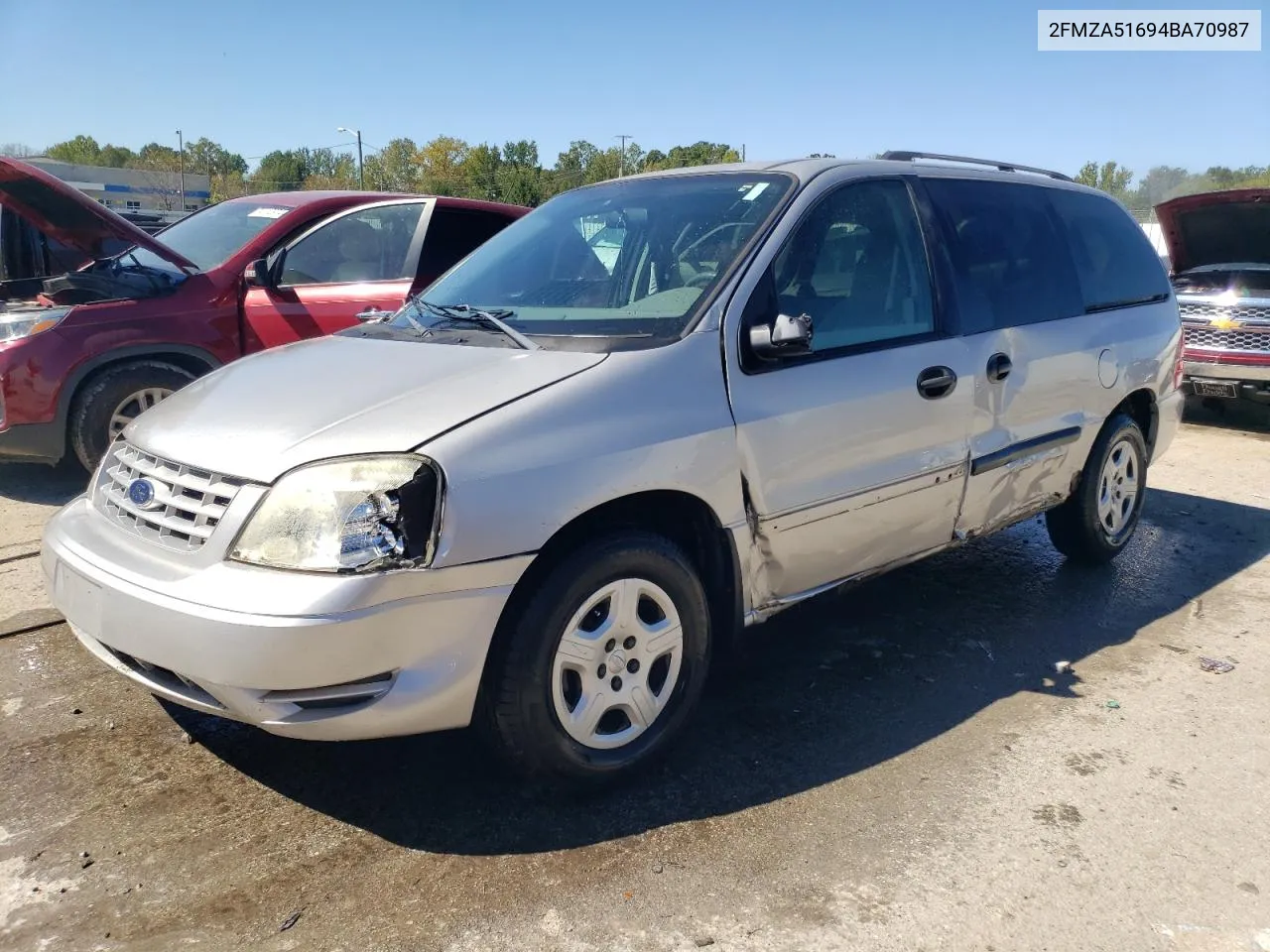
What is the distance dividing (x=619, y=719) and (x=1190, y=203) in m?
8.63

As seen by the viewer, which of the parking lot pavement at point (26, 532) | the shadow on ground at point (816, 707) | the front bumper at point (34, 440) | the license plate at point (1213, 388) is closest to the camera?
the shadow on ground at point (816, 707)

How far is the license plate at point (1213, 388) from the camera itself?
884cm

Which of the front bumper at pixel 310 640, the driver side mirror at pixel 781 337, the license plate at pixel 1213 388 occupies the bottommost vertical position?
the license plate at pixel 1213 388

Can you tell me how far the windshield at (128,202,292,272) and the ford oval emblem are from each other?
12.9 ft

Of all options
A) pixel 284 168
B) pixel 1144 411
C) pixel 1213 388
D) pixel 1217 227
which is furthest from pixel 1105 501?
pixel 284 168

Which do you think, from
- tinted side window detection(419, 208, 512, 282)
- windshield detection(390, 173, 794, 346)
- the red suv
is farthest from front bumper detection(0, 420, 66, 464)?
windshield detection(390, 173, 794, 346)

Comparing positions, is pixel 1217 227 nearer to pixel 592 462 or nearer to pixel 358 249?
pixel 358 249

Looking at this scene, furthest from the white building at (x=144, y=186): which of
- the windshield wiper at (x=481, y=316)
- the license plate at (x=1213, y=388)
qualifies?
the windshield wiper at (x=481, y=316)

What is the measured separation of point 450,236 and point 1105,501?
4314 millimetres

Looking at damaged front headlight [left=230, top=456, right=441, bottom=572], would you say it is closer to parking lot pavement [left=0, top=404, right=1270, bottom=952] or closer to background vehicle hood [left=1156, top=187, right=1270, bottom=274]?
parking lot pavement [left=0, top=404, right=1270, bottom=952]

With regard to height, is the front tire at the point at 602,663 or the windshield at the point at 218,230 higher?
the windshield at the point at 218,230

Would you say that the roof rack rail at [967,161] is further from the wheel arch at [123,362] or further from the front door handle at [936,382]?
the wheel arch at [123,362]

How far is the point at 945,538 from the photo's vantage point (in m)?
3.99

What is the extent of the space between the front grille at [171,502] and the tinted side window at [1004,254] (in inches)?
108
